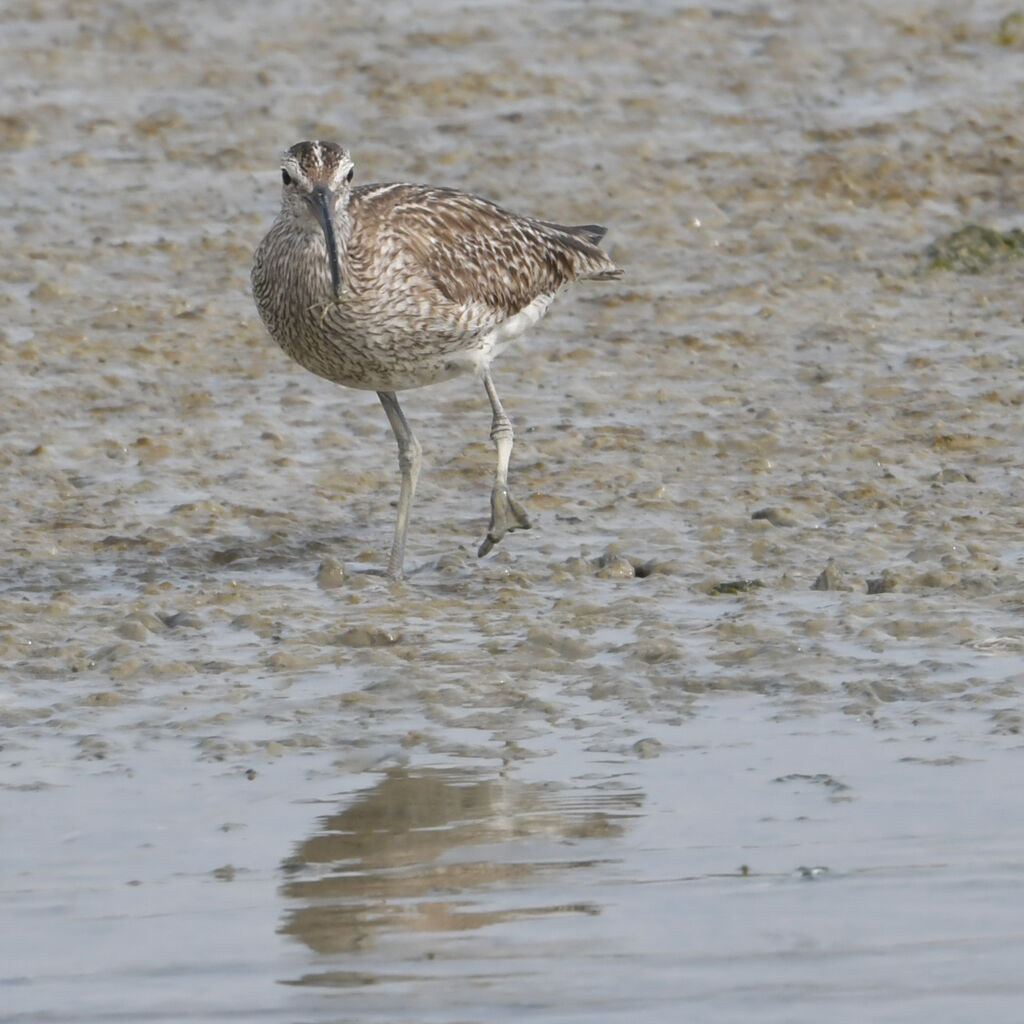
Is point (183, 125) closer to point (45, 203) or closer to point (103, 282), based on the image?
point (45, 203)

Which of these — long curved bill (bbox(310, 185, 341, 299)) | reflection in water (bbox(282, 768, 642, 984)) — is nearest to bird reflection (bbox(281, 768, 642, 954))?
reflection in water (bbox(282, 768, 642, 984))

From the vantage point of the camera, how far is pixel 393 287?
27.9 ft

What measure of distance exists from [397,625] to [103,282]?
202 inches

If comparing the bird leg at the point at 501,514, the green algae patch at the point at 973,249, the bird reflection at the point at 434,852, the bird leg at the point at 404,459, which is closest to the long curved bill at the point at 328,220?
the bird leg at the point at 404,459

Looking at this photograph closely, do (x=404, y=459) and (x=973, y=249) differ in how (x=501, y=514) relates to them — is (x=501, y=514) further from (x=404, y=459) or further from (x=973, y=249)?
(x=973, y=249)

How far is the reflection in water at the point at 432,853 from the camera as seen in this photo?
214 inches

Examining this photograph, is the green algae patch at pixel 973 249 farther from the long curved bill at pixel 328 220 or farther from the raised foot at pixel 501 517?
the long curved bill at pixel 328 220

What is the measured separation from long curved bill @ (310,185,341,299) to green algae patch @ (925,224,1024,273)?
517 cm

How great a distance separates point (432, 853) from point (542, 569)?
9.60ft

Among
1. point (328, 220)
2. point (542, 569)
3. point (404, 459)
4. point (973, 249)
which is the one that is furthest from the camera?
point (973, 249)

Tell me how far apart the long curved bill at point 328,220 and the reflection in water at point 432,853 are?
2367mm

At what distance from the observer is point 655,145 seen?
14.9 m

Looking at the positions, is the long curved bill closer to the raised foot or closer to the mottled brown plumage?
the mottled brown plumage

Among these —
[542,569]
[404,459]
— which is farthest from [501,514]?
[404,459]
